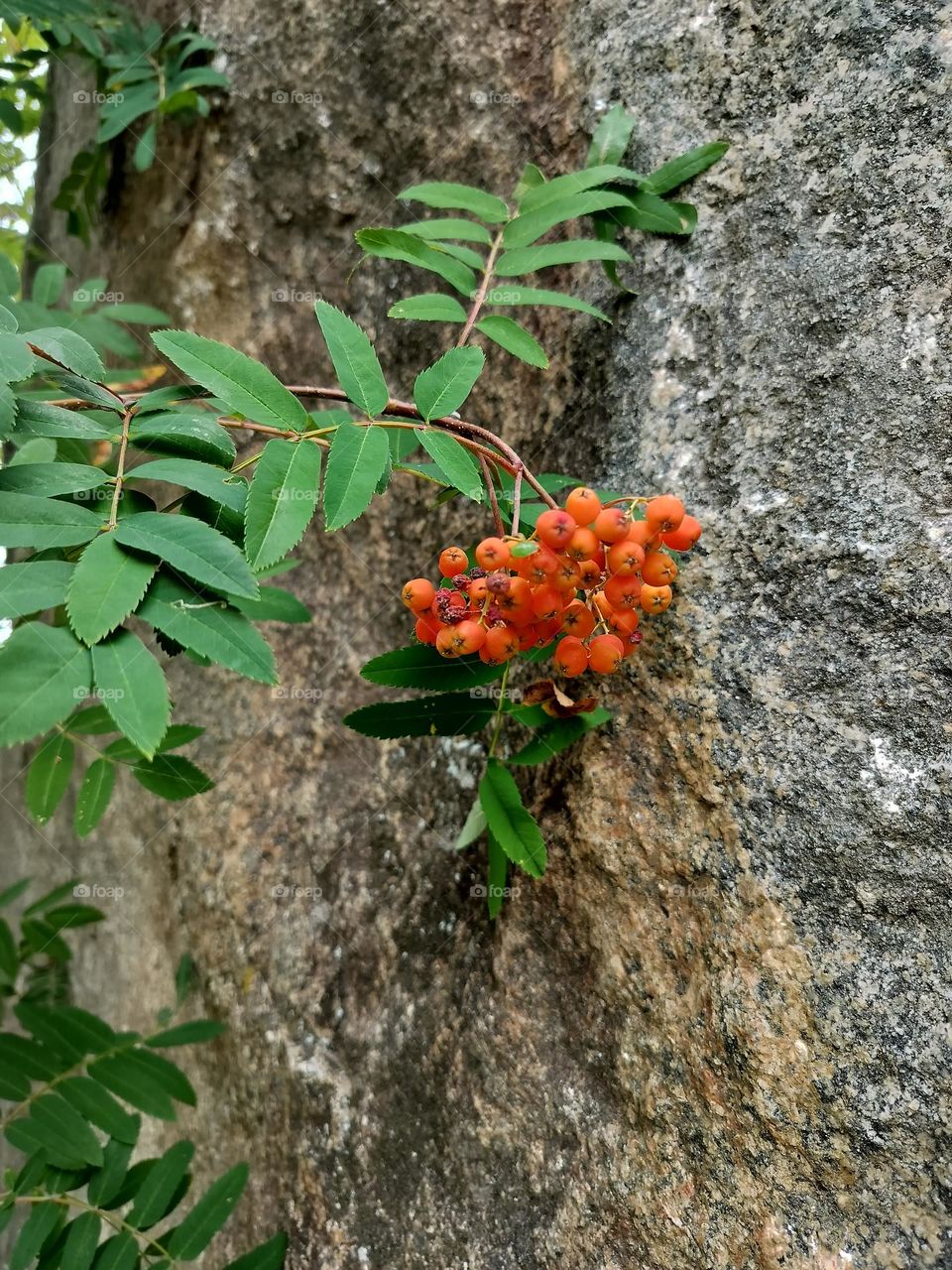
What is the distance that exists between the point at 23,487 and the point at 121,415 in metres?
0.19

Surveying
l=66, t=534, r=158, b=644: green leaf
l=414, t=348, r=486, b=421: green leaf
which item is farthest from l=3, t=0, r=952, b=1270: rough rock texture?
l=66, t=534, r=158, b=644: green leaf

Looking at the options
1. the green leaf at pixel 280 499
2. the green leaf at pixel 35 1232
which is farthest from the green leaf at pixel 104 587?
the green leaf at pixel 35 1232

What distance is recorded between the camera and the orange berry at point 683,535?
1100 mm

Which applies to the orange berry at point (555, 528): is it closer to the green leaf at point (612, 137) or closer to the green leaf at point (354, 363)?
the green leaf at point (354, 363)

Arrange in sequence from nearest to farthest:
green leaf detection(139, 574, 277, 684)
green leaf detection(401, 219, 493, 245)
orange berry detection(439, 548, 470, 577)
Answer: green leaf detection(139, 574, 277, 684) → orange berry detection(439, 548, 470, 577) → green leaf detection(401, 219, 493, 245)

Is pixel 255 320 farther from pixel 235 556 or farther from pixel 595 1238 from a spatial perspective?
pixel 595 1238

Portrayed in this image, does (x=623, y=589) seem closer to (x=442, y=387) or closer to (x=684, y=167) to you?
(x=442, y=387)

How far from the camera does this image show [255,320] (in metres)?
2.16

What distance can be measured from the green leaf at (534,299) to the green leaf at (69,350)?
61 cm

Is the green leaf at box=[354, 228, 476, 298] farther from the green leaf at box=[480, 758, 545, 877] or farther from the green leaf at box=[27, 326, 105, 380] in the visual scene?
the green leaf at box=[480, 758, 545, 877]

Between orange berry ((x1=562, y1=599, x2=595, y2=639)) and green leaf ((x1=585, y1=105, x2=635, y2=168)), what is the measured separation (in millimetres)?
880

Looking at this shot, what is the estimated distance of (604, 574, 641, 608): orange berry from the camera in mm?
1099

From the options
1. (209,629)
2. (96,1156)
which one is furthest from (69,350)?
(96,1156)

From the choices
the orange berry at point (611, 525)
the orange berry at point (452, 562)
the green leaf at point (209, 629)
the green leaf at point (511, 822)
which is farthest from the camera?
the green leaf at point (511, 822)
